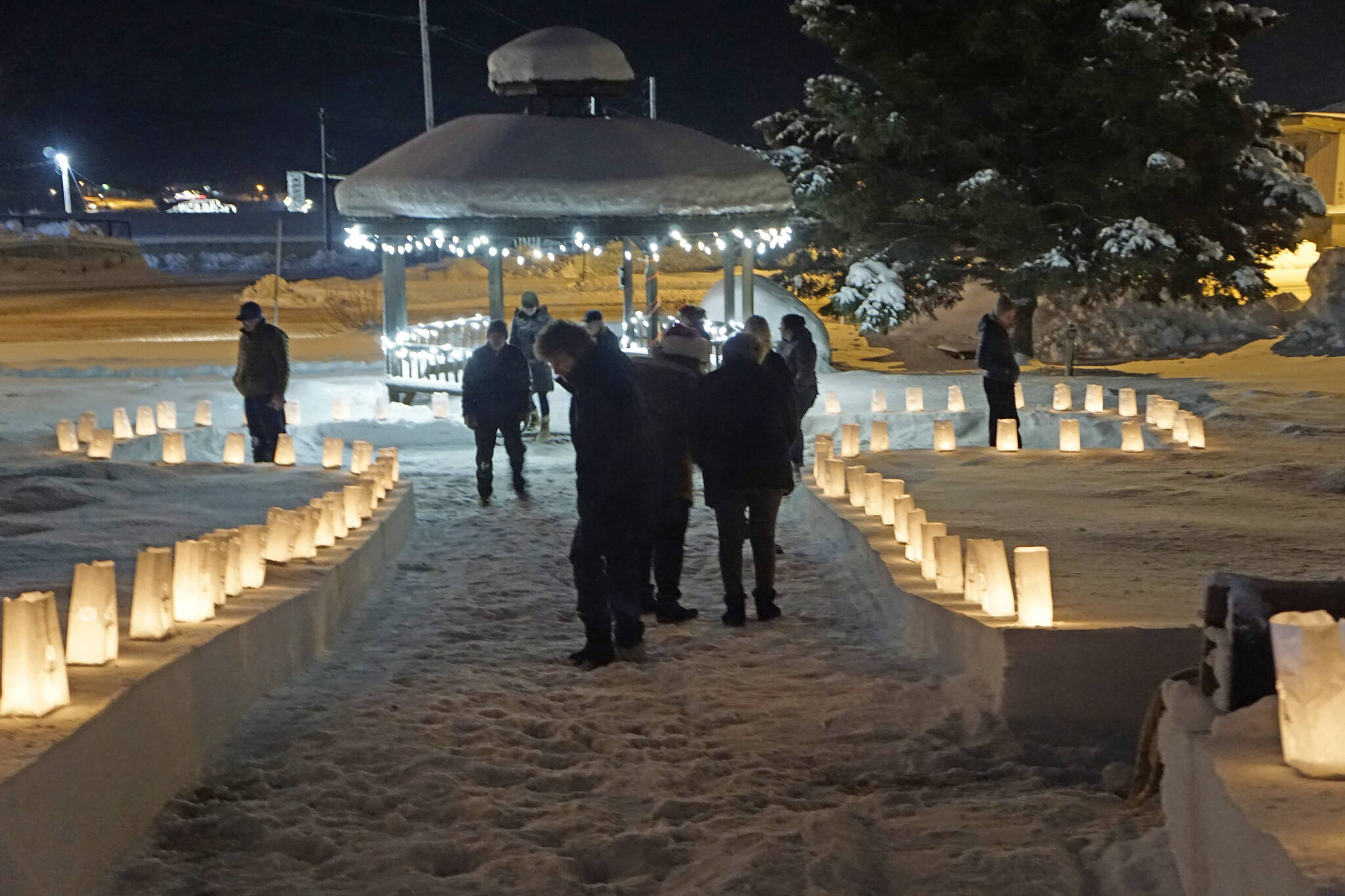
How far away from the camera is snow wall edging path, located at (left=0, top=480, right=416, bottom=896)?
353cm

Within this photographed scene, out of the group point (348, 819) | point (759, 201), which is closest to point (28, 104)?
point (759, 201)

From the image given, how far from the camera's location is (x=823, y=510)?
31.7 ft

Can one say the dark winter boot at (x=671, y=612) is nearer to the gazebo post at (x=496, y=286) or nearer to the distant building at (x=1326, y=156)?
the gazebo post at (x=496, y=286)

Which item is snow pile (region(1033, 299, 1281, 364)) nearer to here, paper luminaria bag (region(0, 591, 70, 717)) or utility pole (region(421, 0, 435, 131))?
utility pole (region(421, 0, 435, 131))

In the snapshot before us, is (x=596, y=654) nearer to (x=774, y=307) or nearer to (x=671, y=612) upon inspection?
(x=671, y=612)

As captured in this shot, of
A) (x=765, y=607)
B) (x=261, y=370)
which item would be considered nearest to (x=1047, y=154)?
(x=261, y=370)

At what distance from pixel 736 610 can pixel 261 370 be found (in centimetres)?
540

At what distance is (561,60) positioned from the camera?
16406 mm

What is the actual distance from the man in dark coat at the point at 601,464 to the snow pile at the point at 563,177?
29.5 feet

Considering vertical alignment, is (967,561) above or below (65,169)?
below

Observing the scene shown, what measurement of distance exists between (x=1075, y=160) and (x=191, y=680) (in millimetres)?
15636

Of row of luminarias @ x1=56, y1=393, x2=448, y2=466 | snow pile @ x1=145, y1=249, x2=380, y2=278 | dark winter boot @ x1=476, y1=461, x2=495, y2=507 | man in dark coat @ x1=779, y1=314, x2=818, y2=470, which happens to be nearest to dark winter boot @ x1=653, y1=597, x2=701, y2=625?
man in dark coat @ x1=779, y1=314, x2=818, y2=470

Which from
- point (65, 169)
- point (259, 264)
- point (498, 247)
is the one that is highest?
point (65, 169)

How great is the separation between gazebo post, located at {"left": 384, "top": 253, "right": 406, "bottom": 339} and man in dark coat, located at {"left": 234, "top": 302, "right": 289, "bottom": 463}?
5.34 m
